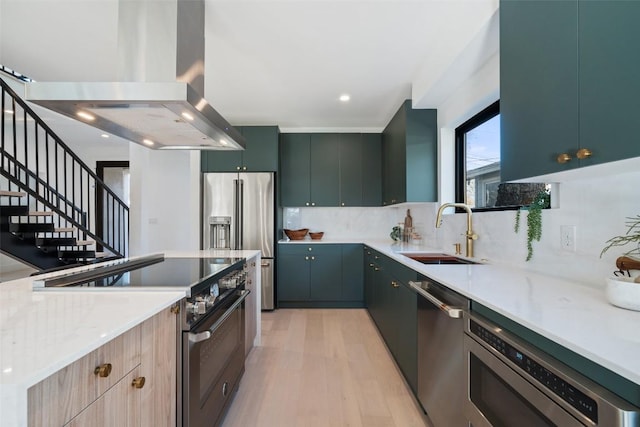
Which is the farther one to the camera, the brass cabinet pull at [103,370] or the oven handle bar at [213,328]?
the oven handle bar at [213,328]

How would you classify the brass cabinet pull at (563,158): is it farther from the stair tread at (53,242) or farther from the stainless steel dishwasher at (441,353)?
the stair tread at (53,242)

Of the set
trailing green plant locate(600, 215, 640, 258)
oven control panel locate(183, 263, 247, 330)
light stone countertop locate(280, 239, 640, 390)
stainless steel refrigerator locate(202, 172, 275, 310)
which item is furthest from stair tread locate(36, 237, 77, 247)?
trailing green plant locate(600, 215, 640, 258)

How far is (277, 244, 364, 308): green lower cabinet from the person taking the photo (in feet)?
13.1

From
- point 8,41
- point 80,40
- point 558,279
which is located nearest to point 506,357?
point 558,279

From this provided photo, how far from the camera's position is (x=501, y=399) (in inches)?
41.7

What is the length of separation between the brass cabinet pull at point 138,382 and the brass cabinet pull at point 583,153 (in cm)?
165

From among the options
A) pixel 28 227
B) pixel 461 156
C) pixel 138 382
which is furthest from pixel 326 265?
pixel 28 227

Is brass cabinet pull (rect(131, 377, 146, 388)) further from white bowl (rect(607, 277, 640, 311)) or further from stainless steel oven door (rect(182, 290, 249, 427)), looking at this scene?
white bowl (rect(607, 277, 640, 311))

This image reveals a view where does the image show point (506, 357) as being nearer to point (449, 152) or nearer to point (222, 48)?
point (449, 152)

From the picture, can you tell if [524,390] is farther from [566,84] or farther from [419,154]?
[419,154]

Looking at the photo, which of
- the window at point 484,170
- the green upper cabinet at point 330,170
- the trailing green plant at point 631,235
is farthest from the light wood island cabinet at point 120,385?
the green upper cabinet at point 330,170

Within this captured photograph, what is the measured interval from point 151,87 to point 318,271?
3.03m

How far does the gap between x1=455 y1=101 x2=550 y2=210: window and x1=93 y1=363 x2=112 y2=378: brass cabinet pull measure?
7.28 feet

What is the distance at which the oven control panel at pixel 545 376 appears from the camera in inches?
28.2
